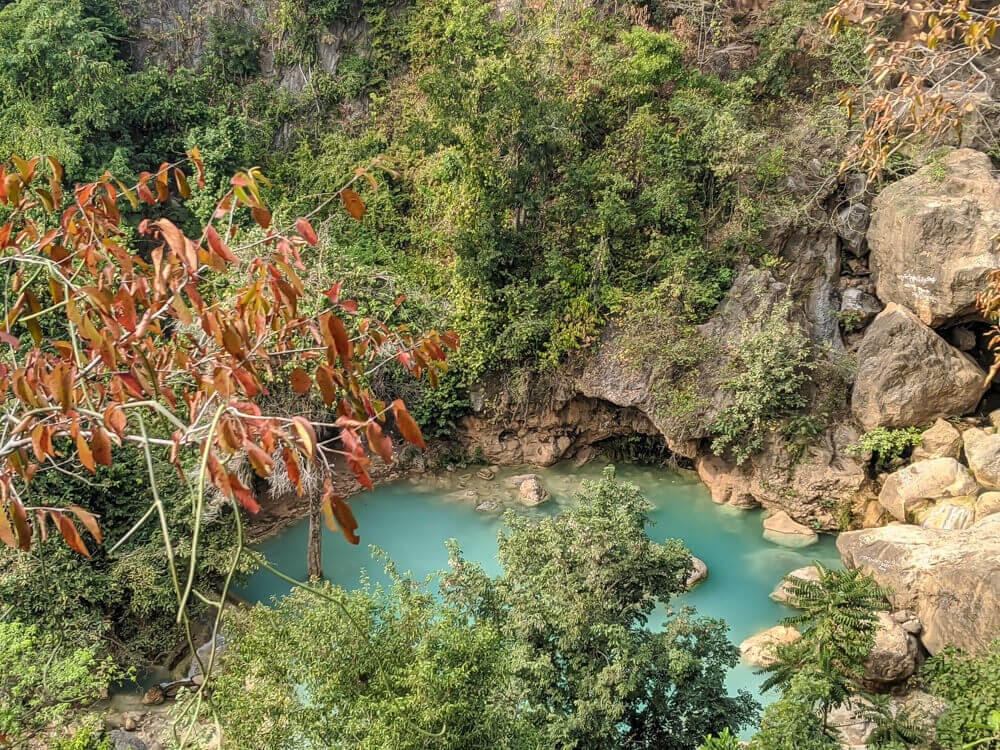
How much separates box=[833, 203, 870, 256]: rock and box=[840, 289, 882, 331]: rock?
63cm

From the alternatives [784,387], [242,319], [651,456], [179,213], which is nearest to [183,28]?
[179,213]

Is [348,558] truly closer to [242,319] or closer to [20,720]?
[20,720]

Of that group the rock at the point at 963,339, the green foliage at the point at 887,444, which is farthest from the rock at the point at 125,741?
the rock at the point at 963,339

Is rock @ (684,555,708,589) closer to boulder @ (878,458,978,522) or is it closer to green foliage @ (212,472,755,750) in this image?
boulder @ (878,458,978,522)

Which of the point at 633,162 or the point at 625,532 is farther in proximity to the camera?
the point at 633,162

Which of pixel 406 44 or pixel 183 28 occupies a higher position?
pixel 183 28

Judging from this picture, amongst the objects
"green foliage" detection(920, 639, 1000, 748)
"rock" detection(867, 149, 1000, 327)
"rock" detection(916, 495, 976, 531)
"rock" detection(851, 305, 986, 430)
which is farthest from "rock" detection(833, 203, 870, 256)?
"green foliage" detection(920, 639, 1000, 748)

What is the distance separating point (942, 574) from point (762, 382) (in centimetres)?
286

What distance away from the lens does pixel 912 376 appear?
890cm

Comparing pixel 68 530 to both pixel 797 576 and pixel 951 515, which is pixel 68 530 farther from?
pixel 951 515

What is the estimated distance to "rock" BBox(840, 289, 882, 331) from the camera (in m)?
9.91

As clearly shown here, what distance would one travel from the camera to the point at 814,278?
10164 millimetres

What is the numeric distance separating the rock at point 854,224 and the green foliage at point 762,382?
166cm

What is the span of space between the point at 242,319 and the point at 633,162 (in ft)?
30.2
